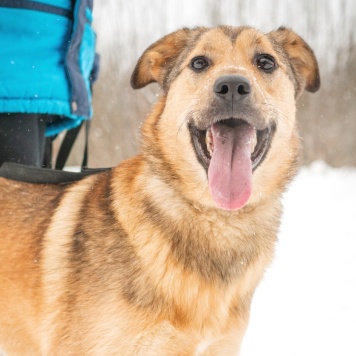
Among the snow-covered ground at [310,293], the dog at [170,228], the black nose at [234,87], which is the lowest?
the snow-covered ground at [310,293]

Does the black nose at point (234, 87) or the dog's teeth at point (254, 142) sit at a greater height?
the black nose at point (234, 87)

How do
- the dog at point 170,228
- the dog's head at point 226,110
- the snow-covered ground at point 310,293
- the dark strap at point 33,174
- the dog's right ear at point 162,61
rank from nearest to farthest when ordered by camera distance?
the dog at point 170,228
the dog's head at point 226,110
the dark strap at point 33,174
the dog's right ear at point 162,61
the snow-covered ground at point 310,293

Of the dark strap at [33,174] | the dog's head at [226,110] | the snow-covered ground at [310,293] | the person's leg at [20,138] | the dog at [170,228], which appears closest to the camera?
the dog at [170,228]

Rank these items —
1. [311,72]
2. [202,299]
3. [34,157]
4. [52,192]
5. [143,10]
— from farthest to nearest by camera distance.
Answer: [143,10] < [34,157] < [311,72] < [52,192] < [202,299]

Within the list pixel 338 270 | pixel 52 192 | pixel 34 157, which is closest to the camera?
pixel 52 192

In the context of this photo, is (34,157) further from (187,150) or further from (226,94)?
(226,94)

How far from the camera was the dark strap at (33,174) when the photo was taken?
2.48 metres

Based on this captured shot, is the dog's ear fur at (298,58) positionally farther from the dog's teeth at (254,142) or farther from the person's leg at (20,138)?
the person's leg at (20,138)

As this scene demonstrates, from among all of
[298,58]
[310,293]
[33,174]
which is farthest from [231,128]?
[310,293]

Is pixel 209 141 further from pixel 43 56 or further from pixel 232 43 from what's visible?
pixel 43 56

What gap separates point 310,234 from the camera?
6180 millimetres

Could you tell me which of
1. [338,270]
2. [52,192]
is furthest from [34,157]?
[338,270]

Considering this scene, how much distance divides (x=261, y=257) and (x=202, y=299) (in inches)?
15.2

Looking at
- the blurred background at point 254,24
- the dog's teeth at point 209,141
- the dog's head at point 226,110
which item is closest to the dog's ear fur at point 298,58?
the dog's head at point 226,110
